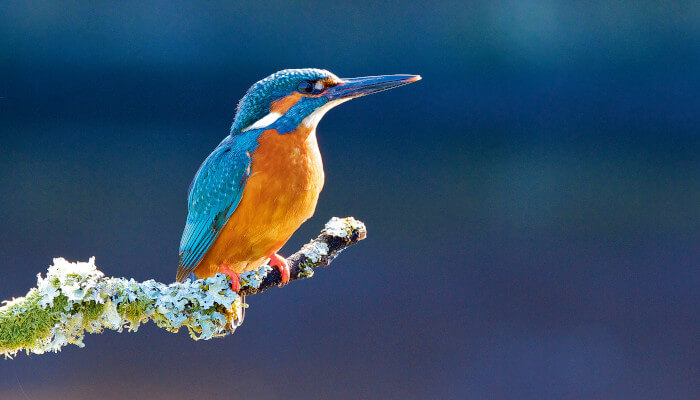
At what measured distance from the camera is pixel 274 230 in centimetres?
122

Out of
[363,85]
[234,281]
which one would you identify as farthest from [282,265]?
[363,85]

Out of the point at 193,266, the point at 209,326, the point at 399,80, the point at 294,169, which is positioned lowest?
the point at 209,326

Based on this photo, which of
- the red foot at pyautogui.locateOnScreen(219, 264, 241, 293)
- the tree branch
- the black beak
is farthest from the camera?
the black beak

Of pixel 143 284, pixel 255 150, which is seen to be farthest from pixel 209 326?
pixel 255 150

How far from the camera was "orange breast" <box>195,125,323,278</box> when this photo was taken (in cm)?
120

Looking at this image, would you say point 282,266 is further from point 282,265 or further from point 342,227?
point 342,227

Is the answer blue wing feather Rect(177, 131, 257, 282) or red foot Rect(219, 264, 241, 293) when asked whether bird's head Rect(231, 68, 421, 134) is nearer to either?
blue wing feather Rect(177, 131, 257, 282)

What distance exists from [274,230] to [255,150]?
6.8 inches

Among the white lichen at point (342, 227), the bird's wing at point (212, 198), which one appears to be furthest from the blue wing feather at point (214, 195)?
the white lichen at point (342, 227)

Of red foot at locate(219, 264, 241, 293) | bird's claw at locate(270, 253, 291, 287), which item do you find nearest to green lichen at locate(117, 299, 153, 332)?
red foot at locate(219, 264, 241, 293)

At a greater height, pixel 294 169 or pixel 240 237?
pixel 294 169

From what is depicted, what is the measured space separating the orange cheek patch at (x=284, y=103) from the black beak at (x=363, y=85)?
67 mm

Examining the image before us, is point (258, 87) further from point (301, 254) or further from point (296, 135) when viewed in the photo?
point (301, 254)

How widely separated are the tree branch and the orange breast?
2.8 inches
